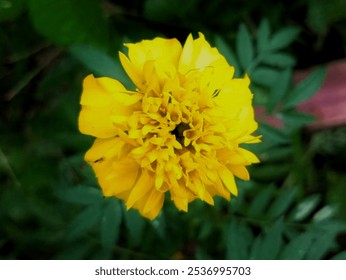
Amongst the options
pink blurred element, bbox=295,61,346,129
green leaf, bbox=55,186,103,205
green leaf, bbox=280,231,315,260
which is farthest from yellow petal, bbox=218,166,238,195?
pink blurred element, bbox=295,61,346,129

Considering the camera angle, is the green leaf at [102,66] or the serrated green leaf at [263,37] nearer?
the green leaf at [102,66]

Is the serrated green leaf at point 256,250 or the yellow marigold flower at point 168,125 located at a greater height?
the yellow marigold flower at point 168,125

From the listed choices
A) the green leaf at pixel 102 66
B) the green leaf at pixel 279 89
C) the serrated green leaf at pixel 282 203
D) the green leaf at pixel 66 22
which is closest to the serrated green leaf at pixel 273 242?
the serrated green leaf at pixel 282 203

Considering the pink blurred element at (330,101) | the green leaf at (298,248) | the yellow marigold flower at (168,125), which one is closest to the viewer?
the yellow marigold flower at (168,125)

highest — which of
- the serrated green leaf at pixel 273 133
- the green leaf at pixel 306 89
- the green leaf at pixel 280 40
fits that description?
the green leaf at pixel 280 40

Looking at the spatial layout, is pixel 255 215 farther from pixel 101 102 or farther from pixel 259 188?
pixel 101 102

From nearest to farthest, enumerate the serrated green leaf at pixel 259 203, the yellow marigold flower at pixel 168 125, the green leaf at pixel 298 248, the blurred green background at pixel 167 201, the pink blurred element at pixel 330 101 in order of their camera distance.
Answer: the yellow marigold flower at pixel 168 125 → the green leaf at pixel 298 248 → the blurred green background at pixel 167 201 → the serrated green leaf at pixel 259 203 → the pink blurred element at pixel 330 101

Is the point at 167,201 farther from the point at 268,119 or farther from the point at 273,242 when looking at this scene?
the point at 268,119

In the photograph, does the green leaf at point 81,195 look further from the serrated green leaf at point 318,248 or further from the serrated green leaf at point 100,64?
the serrated green leaf at point 318,248
